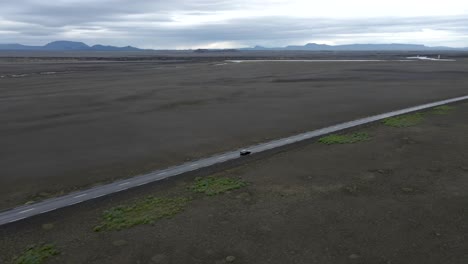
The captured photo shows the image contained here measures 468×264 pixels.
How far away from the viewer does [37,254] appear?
7.32 m

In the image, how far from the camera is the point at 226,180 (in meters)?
11.1

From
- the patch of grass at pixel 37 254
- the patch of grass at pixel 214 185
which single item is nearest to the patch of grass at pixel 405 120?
the patch of grass at pixel 214 185

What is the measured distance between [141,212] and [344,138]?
30.3ft

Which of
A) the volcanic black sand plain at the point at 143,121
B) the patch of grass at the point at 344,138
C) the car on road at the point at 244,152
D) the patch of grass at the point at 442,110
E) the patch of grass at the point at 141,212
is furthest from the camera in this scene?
the patch of grass at the point at 442,110

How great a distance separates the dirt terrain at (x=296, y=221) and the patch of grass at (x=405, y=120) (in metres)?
5.24

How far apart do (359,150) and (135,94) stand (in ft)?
66.6

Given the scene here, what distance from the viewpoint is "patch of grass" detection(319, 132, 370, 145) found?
1512cm

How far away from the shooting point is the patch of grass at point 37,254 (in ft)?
23.3

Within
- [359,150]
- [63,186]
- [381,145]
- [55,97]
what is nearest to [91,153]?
[63,186]

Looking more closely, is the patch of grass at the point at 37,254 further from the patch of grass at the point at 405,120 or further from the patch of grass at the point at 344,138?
the patch of grass at the point at 405,120

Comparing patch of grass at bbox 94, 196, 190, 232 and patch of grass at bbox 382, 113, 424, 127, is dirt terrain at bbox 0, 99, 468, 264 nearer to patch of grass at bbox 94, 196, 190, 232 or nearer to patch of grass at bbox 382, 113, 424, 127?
patch of grass at bbox 94, 196, 190, 232

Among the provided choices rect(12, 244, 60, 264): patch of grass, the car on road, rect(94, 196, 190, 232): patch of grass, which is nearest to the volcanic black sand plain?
the car on road

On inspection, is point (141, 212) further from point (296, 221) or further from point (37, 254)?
point (296, 221)

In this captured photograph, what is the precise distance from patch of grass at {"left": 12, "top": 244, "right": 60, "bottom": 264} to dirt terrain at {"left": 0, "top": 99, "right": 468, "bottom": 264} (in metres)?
0.13
